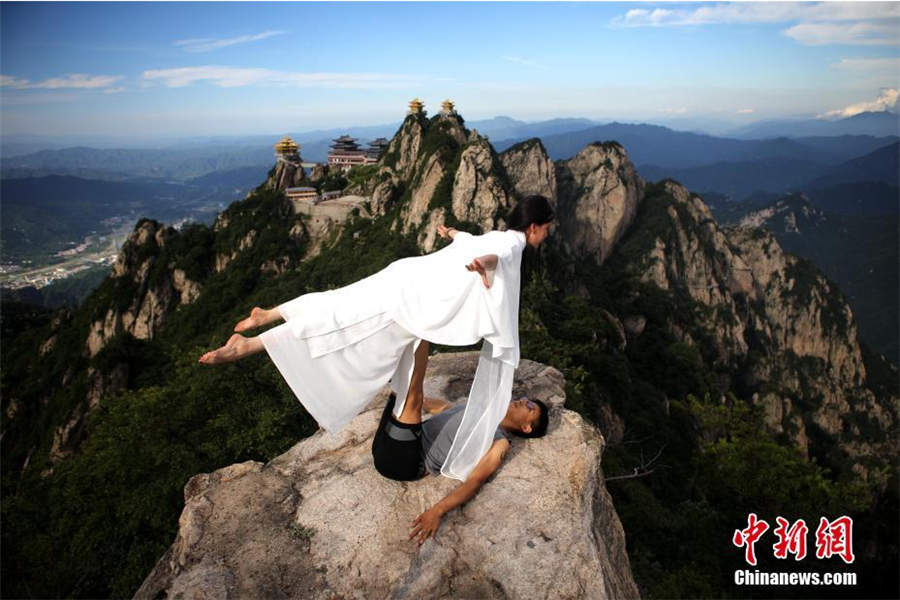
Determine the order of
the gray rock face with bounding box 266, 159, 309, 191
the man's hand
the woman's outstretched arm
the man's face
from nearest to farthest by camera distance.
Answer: the woman's outstretched arm → the man's hand → the man's face → the gray rock face with bounding box 266, 159, 309, 191

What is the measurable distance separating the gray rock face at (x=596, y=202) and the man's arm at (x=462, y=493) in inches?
2052

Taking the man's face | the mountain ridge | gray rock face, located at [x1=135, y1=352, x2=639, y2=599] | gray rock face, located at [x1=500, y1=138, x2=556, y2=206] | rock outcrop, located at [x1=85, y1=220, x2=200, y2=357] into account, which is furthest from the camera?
gray rock face, located at [x1=500, y1=138, x2=556, y2=206]

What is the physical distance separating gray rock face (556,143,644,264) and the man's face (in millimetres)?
51440

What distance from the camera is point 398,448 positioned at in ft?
14.5

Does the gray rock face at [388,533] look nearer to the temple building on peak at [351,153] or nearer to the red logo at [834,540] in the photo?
the red logo at [834,540]

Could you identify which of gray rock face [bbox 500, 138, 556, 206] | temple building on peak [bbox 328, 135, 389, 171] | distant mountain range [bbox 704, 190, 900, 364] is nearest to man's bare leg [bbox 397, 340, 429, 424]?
gray rock face [bbox 500, 138, 556, 206]

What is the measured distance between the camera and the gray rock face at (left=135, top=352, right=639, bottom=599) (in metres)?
3.71

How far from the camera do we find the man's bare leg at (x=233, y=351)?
3516 mm

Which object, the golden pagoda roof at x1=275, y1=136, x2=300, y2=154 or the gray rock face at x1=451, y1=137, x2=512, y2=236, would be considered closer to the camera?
the gray rock face at x1=451, y1=137, x2=512, y2=236

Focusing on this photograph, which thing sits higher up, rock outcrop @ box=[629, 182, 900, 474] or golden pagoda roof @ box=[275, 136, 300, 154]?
golden pagoda roof @ box=[275, 136, 300, 154]

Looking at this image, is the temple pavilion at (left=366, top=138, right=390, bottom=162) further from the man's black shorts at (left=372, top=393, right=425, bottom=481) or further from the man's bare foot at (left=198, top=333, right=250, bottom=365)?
the man's bare foot at (left=198, top=333, right=250, bottom=365)

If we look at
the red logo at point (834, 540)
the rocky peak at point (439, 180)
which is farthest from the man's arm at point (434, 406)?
the rocky peak at point (439, 180)

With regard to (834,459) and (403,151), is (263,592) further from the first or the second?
(834,459)

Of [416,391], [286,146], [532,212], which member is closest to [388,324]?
[416,391]
